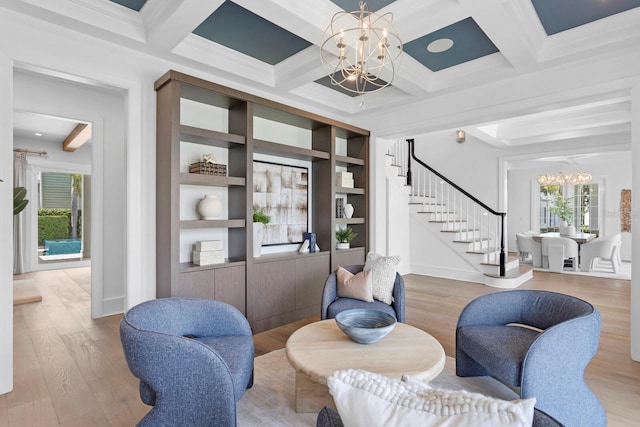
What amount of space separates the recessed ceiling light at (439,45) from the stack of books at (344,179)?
1.89 metres

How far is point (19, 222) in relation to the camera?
6.82m

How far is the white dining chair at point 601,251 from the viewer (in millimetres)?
6723

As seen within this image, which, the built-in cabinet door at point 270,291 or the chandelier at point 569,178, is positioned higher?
the chandelier at point 569,178

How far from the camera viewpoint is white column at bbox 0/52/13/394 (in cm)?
239

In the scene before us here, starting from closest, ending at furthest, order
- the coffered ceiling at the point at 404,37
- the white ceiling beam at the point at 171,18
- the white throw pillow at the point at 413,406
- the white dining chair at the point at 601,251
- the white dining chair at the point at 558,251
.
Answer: the white throw pillow at the point at 413,406
the white ceiling beam at the point at 171,18
the coffered ceiling at the point at 404,37
the white dining chair at the point at 601,251
the white dining chair at the point at 558,251

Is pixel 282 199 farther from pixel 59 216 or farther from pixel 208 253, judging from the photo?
pixel 59 216

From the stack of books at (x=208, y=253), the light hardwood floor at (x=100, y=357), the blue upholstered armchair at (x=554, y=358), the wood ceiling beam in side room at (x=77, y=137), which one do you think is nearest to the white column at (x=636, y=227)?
the light hardwood floor at (x=100, y=357)

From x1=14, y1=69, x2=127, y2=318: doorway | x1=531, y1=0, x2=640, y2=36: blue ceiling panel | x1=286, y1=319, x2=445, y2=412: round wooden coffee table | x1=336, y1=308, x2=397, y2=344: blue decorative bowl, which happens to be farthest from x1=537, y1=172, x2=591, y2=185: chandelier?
x1=14, y1=69, x2=127, y2=318: doorway

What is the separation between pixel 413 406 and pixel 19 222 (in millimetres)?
8639

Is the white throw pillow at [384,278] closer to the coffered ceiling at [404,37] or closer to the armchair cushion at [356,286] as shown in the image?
the armchair cushion at [356,286]

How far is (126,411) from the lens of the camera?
7.21 ft

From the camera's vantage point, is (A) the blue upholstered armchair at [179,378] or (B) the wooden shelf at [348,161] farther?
(B) the wooden shelf at [348,161]

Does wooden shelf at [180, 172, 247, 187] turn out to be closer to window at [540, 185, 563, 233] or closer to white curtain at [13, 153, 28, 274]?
white curtain at [13, 153, 28, 274]

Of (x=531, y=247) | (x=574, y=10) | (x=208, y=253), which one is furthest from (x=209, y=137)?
(x=531, y=247)
